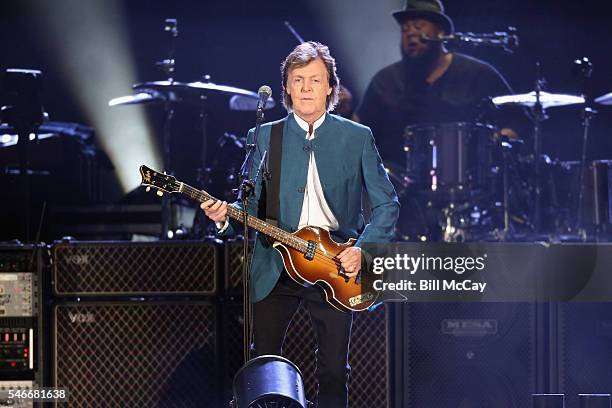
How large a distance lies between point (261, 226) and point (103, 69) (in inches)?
235

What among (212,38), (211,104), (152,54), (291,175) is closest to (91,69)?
(152,54)

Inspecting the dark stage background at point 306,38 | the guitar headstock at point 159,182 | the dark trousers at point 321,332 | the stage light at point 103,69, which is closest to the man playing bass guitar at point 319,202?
the dark trousers at point 321,332

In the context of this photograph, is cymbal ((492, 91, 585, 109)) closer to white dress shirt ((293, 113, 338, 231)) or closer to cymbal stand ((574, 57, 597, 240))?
cymbal stand ((574, 57, 597, 240))

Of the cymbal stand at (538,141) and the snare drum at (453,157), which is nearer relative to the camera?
the snare drum at (453,157)

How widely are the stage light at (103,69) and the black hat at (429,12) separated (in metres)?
2.88

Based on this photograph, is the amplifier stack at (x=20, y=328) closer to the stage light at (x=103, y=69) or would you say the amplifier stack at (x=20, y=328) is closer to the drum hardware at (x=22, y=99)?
the drum hardware at (x=22, y=99)

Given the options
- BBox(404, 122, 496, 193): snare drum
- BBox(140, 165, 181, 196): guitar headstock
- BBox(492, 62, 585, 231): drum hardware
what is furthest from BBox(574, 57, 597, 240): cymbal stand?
BBox(140, 165, 181, 196): guitar headstock

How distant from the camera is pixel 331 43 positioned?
32.1 ft

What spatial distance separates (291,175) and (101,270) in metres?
1.78

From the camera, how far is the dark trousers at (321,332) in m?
4.41

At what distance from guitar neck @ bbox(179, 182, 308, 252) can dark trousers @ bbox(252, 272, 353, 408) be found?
17cm

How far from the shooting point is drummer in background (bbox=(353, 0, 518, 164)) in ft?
31.3

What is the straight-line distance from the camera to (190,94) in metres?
7.66

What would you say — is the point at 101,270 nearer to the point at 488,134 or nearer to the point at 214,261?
the point at 214,261
